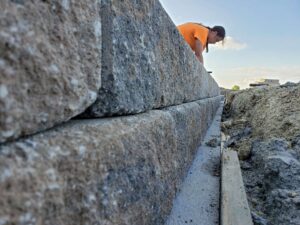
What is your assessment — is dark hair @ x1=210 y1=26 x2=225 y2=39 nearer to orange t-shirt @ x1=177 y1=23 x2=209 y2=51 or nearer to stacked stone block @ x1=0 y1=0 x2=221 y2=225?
orange t-shirt @ x1=177 y1=23 x2=209 y2=51

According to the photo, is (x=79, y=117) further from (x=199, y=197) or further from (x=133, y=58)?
(x=199, y=197)

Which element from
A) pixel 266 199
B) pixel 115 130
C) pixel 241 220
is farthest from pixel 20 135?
pixel 266 199

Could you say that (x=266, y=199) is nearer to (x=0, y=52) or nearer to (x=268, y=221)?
(x=268, y=221)

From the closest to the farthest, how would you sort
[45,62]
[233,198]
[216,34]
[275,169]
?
1. [45,62]
2. [233,198]
3. [275,169]
4. [216,34]

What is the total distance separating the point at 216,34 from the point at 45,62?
5.78 metres

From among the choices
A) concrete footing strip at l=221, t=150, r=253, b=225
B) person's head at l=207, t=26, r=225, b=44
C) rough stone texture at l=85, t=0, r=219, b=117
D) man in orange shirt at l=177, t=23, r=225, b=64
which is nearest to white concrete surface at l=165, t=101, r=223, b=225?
concrete footing strip at l=221, t=150, r=253, b=225

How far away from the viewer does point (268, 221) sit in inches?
63.1

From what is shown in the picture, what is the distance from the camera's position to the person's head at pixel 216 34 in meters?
5.92

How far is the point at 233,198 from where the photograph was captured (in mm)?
1592

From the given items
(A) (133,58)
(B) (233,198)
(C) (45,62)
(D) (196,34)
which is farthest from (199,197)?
(D) (196,34)

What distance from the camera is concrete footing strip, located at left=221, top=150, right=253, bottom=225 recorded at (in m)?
1.38

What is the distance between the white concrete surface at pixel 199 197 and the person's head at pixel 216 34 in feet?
13.3

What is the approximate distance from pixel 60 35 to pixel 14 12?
135 mm

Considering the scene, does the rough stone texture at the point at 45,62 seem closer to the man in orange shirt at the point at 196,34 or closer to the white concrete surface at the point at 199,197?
the white concrete surface at the point at 199,197
